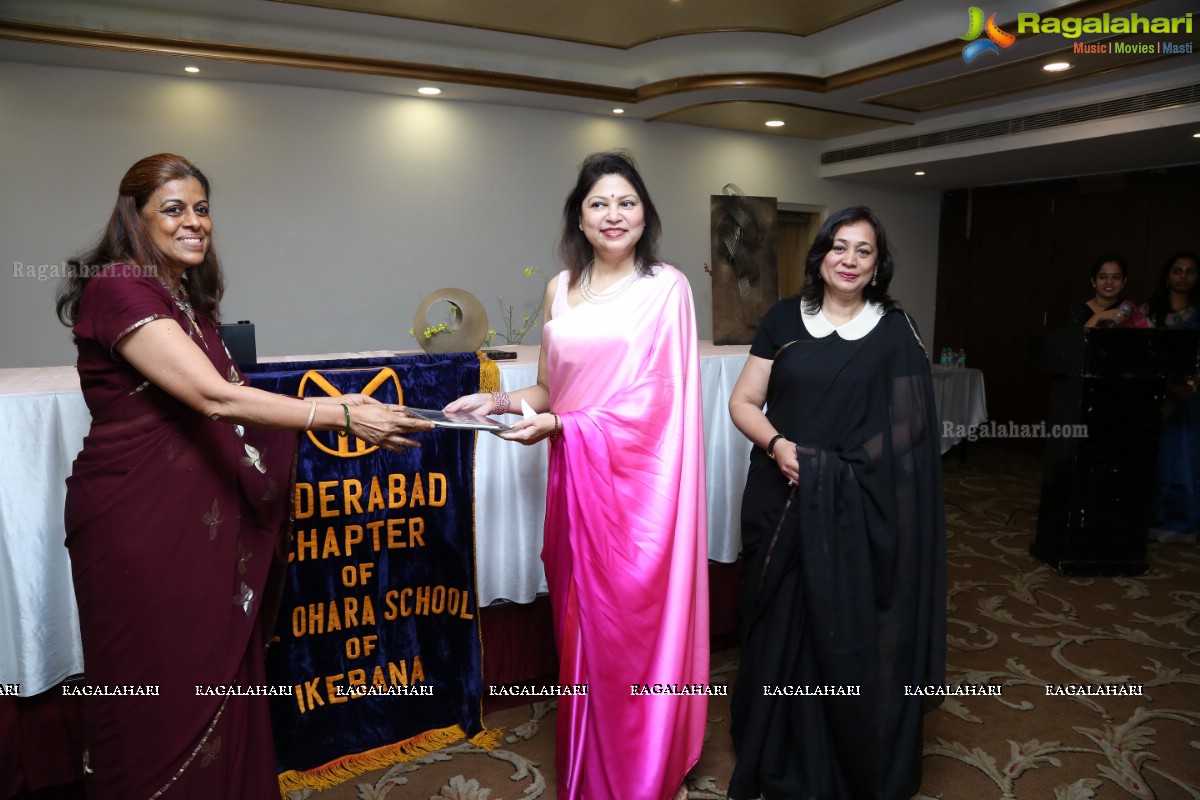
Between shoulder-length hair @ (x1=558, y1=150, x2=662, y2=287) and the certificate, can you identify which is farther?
shoulder-length hair @ (x1=558, y1=150, x2=662, y2=287)

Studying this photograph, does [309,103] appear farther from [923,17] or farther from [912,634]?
[912,634]

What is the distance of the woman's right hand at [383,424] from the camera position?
1.50 m

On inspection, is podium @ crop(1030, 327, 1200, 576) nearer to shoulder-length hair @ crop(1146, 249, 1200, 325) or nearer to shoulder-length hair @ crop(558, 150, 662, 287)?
shoulder-length hair @ crop(1146, 249, 1200, 325)

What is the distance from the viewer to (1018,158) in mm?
5617

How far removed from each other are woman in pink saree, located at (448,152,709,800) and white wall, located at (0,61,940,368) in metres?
3.44

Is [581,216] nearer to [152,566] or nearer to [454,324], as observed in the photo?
[454,324]

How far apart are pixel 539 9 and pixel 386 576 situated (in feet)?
10.5

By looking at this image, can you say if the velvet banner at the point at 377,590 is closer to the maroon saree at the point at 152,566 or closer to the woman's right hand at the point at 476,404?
the woman's right hand at the point at 476,404

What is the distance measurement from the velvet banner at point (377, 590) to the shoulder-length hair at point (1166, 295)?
3.98 m

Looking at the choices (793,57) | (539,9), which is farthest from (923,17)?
(539,9)

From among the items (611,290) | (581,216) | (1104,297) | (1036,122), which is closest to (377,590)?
(611,290)

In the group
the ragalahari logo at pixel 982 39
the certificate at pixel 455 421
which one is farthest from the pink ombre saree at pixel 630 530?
the ragalahari logo at pixel 982 39

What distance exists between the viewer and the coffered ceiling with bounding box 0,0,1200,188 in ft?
12.4

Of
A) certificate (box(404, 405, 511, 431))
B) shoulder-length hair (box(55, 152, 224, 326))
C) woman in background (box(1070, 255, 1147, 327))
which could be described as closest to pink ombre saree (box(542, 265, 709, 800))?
certificate (box(404, 405, 511, 431))
